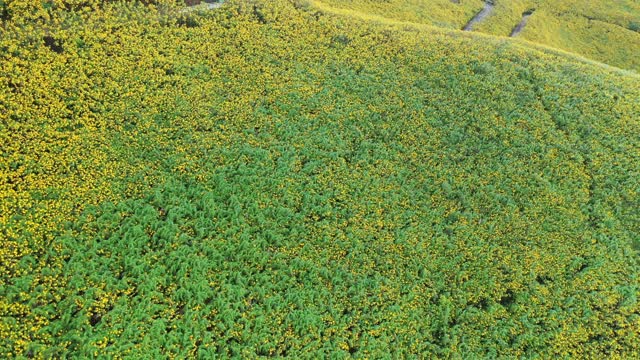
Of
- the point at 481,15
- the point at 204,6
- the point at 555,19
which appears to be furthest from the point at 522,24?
the point at 204,6

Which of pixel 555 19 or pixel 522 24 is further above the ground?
pixel 555 19

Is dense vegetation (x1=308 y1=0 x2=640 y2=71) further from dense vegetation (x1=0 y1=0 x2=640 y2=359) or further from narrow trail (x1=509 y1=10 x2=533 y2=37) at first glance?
dense vegetation (x1=0 y1=0 x2=640 y2=359)

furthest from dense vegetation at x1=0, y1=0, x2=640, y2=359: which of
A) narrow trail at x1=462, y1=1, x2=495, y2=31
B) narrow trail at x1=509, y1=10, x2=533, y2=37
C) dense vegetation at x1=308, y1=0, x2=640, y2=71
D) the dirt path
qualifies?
narrow trail at x1=509, y1=10, x2=533, y2=37

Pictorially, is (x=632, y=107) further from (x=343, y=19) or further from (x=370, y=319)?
(x=370, y=319)

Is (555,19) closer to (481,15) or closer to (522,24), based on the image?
(522,24)

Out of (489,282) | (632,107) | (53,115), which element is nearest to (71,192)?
(53,115)
